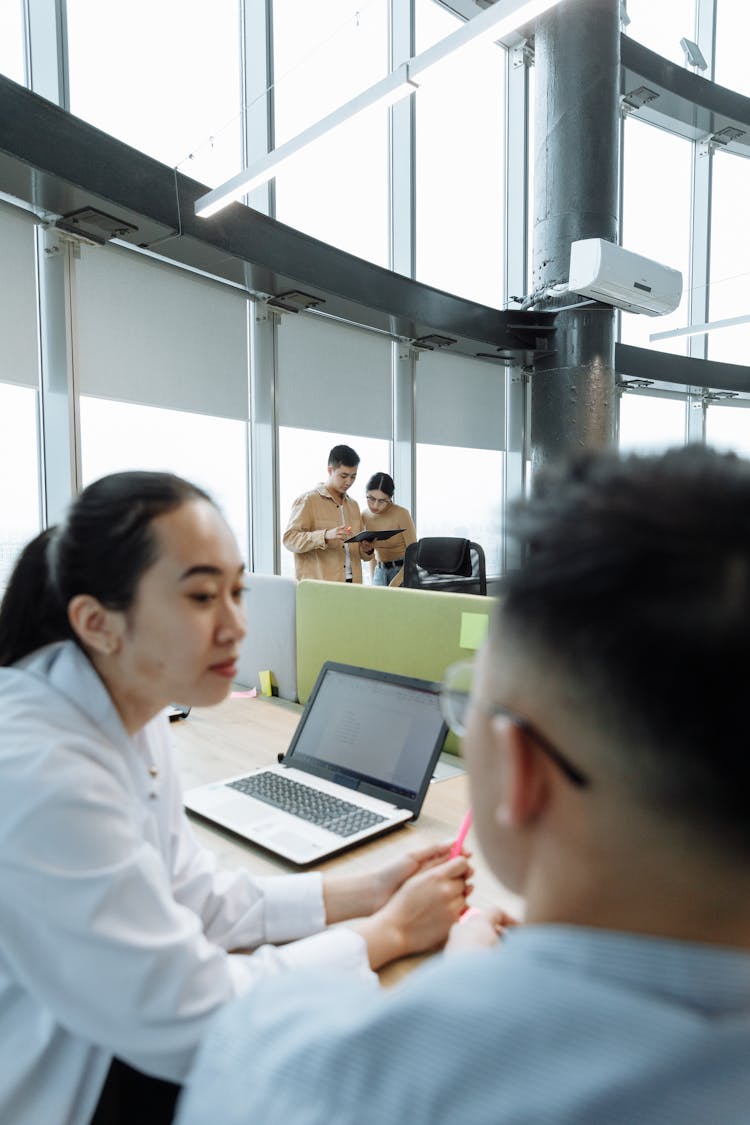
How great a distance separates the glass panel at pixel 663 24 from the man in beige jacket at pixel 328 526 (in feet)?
16.1

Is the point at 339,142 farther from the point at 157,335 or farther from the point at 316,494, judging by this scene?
the point at 316,494

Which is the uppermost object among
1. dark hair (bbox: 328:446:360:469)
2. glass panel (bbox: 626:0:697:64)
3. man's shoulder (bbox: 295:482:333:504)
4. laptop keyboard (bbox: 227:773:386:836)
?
glass panel (bbox: 626:0:697:64)

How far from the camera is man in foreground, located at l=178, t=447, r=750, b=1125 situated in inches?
12.9

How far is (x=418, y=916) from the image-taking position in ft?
3.16

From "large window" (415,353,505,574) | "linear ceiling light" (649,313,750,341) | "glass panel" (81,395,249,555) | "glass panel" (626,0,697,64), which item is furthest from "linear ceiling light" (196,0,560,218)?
"glass panel" (626,0,697,64)

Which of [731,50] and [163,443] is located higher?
[731,50]

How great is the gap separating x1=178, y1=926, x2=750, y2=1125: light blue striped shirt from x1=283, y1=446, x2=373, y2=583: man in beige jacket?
348cm

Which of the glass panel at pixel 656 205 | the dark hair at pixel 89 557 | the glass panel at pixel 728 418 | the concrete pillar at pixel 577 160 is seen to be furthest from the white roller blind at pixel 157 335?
the glass panel at pixel 728 418

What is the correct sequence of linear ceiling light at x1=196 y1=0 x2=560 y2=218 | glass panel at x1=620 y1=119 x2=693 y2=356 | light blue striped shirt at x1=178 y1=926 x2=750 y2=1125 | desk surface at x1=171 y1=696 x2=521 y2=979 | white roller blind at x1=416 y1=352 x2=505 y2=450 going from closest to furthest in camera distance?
1. light blue striped shirt at x1=178 y1=926 x2=750 y2=1125
2. desk surface at x1=171 y1=696 x2=521 y2=979
3. linear ceiling light at x1=196 y1=0 x2=560 y2=218
4. white roller blind at x1=416 y1=352 x2=505 y2=450
5. glass panel at x1=620 y1=119 x2=693 y2=356

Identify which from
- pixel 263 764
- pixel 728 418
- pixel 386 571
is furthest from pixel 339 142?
pixel 728 418

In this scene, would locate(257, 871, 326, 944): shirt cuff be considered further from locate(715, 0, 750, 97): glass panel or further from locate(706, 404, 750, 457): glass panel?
locate(715, 0, 750, 97): glass panel

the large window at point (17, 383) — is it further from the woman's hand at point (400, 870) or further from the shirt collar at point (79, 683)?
the woman's hand at point (400, 870)

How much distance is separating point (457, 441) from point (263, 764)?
4.90 meters

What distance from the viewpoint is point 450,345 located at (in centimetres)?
547
